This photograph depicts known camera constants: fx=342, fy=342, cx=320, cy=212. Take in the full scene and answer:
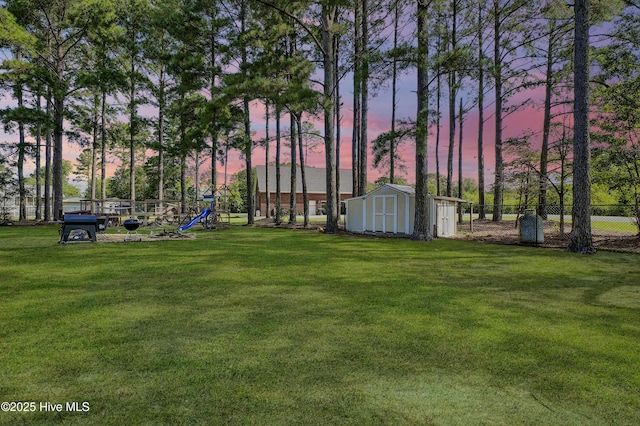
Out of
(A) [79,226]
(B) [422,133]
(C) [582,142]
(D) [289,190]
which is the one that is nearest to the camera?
(C) [582,142]

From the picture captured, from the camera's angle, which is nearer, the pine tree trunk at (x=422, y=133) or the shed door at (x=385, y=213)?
the pine tree trunk at (x=422, y=133)

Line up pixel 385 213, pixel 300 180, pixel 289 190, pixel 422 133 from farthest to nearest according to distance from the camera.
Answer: pixel 300 180, pixel 289 190, pixel 385 213, pixel 422 133

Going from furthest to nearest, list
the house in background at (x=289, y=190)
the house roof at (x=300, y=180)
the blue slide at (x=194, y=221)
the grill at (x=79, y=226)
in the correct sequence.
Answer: the house roof at (x=300, y=180), the house in background at (x=289, y=190), the blue slide at (x=194, y=221), the grill at (x=79, y=226)

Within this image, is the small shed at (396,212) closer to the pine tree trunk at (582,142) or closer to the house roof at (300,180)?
the pine tree trunk at (582,142)

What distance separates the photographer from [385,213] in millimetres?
16422

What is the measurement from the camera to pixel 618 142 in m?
13.0

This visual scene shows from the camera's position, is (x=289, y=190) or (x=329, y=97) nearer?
(x=329, y=97)

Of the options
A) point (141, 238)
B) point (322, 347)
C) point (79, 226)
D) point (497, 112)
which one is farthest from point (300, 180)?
point (322, 347)

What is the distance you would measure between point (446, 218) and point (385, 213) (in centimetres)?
281

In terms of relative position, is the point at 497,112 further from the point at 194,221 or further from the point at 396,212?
the point at 194,221

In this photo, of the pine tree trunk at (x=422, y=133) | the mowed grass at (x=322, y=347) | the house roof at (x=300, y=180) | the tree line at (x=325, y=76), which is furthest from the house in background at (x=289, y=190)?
the mowed grass at (x=322, y=347)

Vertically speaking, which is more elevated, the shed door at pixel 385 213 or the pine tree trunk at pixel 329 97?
the pine tree trunk at pixel 329 97

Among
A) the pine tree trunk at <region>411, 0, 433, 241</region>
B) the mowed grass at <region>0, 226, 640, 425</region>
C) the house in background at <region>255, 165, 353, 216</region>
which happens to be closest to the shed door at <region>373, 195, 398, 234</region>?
the pine tree trunk at <region>411, 0, 433, 241</region>

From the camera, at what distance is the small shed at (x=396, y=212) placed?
50.5 ft
